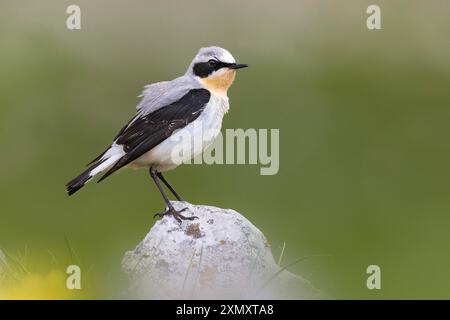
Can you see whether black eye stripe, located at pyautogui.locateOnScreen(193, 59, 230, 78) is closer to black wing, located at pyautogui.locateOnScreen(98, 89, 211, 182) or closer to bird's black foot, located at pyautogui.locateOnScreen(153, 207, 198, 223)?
black wing, located at pyautogui.locateOnScreen(98, 89, 211, 182)

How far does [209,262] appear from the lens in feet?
29.1

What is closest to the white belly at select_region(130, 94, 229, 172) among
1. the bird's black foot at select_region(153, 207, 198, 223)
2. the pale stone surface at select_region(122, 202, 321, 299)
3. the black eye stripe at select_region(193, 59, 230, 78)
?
the black eye stripe at select_region(193, 59, 230, 78)

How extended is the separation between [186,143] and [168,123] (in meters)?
0.26

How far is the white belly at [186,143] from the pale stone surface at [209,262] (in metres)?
0.76

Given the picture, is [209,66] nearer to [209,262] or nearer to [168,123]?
[168,123]

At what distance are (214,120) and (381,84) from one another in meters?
12.7

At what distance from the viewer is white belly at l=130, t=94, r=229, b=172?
986 cm

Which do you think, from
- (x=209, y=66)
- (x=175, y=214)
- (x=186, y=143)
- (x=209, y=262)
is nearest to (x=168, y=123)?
(x=186, y=143)

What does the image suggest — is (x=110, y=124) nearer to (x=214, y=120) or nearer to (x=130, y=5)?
(x=130, y=5)

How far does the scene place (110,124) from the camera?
18438 millimetres

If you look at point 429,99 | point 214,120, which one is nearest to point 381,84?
point 429,99

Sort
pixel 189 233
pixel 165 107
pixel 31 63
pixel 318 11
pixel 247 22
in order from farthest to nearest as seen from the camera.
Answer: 1. pixel 318 11
2. pixel 247 22
3. pixel 31 63
4. pixel 165 107
5. pixel 189 233

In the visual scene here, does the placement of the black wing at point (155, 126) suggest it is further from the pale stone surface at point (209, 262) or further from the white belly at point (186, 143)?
the pale stone surface at point (209, 262)

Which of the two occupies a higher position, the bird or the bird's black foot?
the bird
